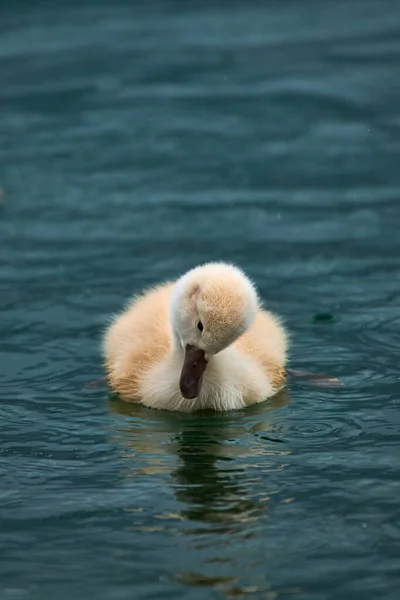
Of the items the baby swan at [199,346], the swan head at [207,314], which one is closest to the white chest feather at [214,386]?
the baby swan at [199,346]

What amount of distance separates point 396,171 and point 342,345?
308 cm

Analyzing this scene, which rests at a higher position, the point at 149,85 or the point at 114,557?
the point at 149,85

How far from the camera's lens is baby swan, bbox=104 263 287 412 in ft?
24.1

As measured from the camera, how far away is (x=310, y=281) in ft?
31.3

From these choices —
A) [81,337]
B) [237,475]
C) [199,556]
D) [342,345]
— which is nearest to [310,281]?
[342,345]

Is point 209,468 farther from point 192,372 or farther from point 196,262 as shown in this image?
point 196,262

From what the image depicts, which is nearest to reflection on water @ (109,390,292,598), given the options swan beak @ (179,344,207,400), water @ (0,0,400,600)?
water @ (0,0,400,600)

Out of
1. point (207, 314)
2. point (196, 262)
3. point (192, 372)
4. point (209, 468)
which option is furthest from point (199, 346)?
point (196, 262)

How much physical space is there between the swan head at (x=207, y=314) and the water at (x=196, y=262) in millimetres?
333

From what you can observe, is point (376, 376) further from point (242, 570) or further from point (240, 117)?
point (240, 117)

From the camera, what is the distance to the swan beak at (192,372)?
7.55 m

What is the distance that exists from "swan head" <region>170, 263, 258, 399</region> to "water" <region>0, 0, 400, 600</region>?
1.09 ft

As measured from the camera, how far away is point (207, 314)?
287 inches

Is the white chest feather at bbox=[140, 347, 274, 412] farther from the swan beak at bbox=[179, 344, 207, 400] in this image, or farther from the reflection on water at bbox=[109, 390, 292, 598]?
the swan beak at bbox=[179, 344, 207, 400]
